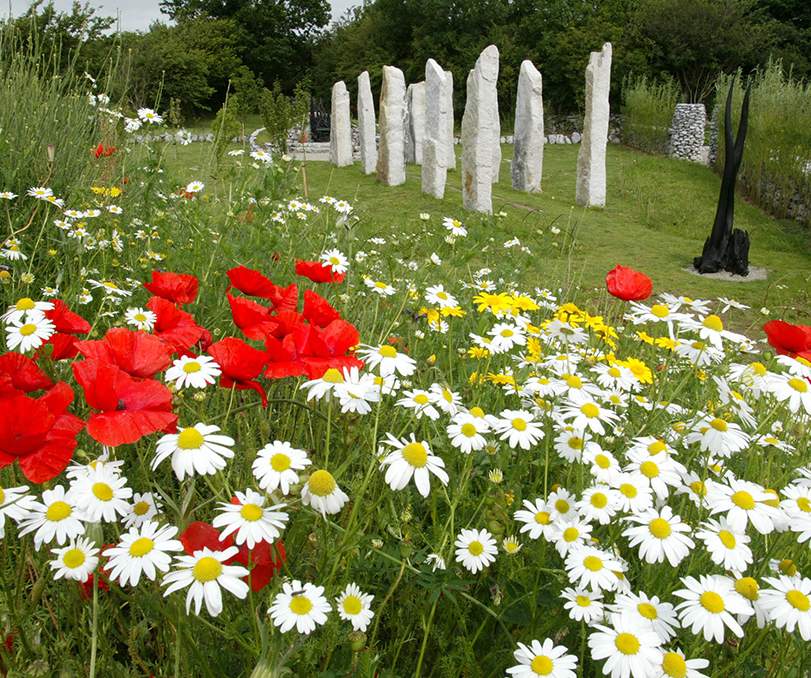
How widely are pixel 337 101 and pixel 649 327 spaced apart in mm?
9931

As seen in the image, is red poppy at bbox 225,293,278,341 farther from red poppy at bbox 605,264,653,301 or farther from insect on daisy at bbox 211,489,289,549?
red poppy at bbox 605,264,653,301

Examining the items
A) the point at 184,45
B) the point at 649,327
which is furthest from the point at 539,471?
the point at 184,45

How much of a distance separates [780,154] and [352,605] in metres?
12.7

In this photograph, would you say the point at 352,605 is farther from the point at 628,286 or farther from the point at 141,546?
the point at 628,286

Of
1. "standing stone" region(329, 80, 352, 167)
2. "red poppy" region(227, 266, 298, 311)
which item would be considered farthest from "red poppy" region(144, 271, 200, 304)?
"standing stone" region(329, 80, 352, 167)

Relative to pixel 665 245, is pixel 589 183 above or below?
above

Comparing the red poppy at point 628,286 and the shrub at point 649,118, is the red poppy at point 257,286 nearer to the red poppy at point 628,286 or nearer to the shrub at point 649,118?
the red poppy at point 628,286

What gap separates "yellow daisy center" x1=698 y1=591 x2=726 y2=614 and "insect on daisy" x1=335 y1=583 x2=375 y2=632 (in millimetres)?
435

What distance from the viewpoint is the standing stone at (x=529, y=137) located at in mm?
11531

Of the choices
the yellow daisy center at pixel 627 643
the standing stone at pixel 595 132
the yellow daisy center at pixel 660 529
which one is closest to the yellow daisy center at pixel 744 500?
the yellow daisy center at pixel 660 529

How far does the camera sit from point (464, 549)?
3.65 feet

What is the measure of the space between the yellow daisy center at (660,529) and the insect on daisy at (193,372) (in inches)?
27.1

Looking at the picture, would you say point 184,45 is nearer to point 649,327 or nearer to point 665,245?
point 665,245

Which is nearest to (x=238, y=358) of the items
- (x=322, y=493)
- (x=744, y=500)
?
(x=322, y=493)
